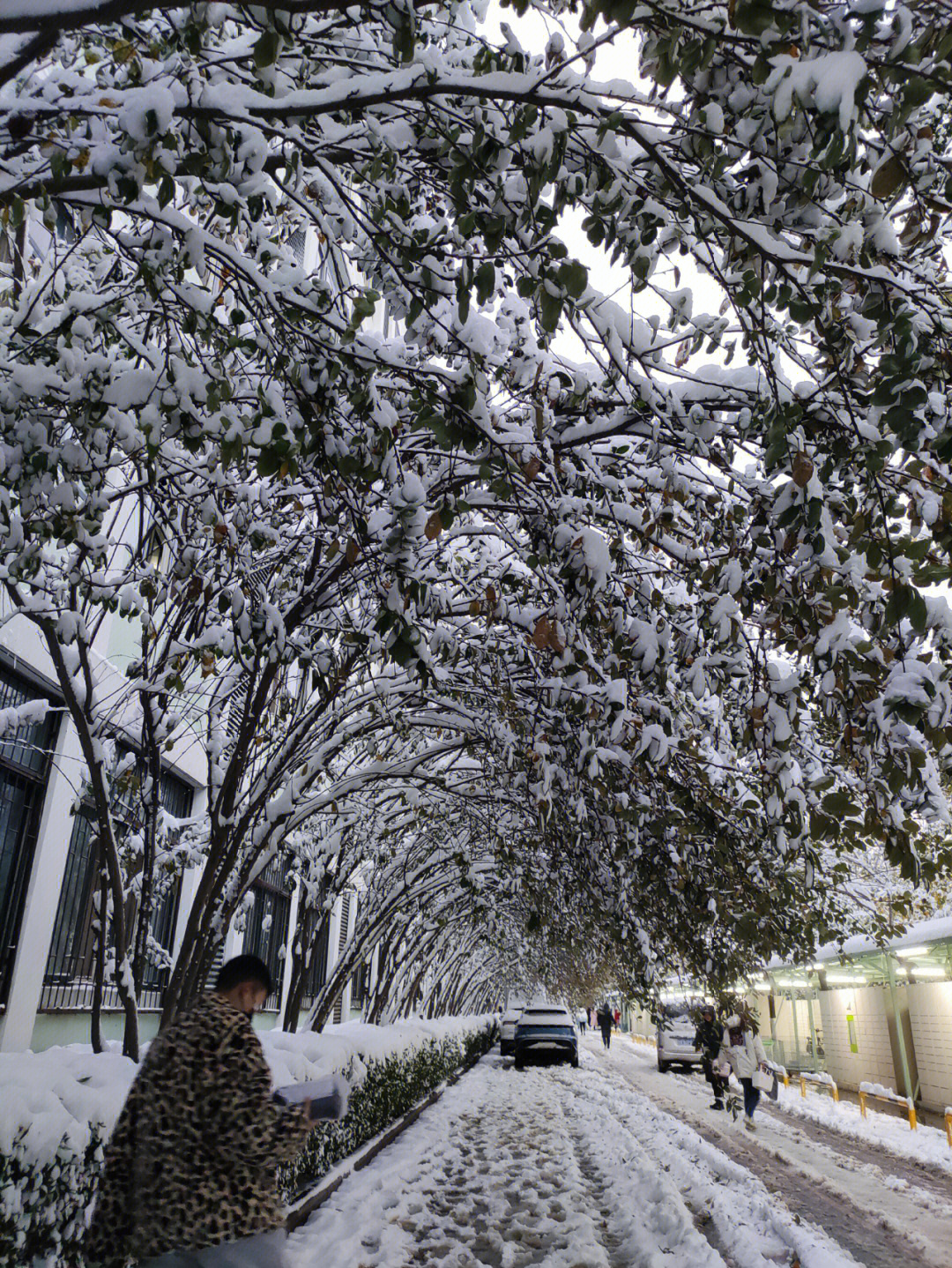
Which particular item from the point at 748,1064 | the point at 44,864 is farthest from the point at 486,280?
the point at 748,1064

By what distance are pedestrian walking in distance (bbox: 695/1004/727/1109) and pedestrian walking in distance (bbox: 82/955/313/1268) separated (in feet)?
51.8

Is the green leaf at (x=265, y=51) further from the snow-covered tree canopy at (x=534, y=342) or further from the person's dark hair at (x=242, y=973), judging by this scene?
the person's dark hair at (x=242, y=973)

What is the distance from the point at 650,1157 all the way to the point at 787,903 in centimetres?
387

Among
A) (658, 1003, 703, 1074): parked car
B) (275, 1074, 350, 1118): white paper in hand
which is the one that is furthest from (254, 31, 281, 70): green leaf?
(658, 1003, 703, 1074): parked car

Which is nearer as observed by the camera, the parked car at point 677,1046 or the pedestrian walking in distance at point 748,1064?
the pedestrian walking in distance at point 748,1064

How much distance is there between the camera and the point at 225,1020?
3.33m

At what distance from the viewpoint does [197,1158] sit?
313 cm

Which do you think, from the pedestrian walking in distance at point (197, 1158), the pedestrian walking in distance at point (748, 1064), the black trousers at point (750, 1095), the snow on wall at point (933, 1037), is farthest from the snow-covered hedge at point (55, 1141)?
the snow on wall at point (933, 1037)

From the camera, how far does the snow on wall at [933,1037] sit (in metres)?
17.0

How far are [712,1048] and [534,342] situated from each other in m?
20.8

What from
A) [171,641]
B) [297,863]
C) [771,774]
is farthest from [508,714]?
[297,863]

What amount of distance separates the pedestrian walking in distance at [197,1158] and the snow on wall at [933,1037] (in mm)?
17299

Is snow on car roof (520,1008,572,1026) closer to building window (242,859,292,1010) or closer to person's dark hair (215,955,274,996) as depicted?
building window (242,859,292,1010)

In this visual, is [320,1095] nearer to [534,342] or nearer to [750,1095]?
[534,342]
